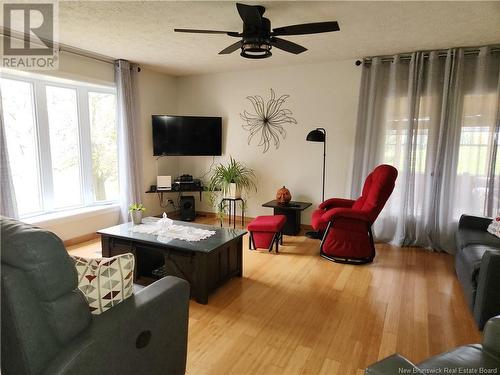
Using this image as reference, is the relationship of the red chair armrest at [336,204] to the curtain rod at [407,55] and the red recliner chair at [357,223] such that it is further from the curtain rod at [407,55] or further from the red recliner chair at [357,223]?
the curtain rod at [407,55]

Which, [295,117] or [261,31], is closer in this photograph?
[261,31]

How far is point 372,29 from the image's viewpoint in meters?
3.04

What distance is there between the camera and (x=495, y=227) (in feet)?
9.56

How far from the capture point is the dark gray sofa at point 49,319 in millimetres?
1008

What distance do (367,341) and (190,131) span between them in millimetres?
4024

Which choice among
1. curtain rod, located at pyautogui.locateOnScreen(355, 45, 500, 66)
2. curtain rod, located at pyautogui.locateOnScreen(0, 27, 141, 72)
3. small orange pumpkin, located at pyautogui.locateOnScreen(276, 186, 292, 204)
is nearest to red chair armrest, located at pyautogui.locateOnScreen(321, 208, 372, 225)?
small orange pumpkin, located at pyautogui.locateOnScreen(276, 186, 292, 204)

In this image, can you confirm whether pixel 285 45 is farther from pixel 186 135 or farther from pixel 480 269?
pixel 186 135

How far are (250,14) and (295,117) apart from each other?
2528 mm

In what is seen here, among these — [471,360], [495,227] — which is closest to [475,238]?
[495,227]

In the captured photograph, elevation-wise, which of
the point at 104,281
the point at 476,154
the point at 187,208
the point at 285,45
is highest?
the point at 285,45

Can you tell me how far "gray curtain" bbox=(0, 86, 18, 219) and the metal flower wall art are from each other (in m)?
3.14

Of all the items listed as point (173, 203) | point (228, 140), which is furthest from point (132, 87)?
point (173, 203)

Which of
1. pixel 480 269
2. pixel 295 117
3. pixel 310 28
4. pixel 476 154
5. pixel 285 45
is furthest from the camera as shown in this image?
pixel 295 117

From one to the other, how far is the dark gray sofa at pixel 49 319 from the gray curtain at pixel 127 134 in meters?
3.55
